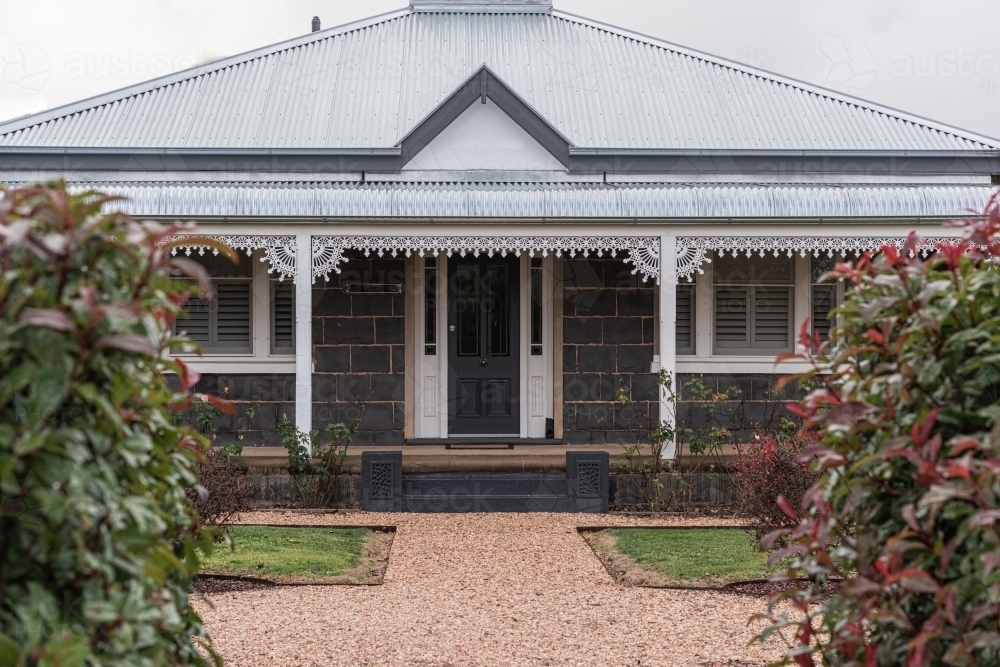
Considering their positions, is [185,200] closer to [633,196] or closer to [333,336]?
[333,336]

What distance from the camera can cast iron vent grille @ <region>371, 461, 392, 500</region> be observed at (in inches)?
Answer: 436

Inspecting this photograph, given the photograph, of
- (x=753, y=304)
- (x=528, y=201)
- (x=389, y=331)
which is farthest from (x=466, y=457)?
(x=753, y=304)

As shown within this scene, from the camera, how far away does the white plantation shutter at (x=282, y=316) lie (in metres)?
13.2

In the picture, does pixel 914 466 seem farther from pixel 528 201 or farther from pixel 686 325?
pixel 686 325

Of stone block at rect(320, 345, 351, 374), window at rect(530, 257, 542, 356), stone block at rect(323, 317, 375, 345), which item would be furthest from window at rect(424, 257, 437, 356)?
window at rect(530, 257, 542, 356)

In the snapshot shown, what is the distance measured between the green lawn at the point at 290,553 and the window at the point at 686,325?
16.5 feet

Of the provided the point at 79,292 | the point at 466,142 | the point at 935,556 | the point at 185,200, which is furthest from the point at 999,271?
the point at 466,142

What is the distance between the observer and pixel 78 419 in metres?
2.56

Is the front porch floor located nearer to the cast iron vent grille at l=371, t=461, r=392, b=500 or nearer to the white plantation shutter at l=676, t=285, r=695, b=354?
the cast iron vent grille at l=371, t=461, r=392, b=500

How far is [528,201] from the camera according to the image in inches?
458

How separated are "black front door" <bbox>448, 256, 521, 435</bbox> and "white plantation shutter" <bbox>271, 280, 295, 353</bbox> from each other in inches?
75.7

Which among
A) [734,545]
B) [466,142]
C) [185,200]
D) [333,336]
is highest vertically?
[466,142]

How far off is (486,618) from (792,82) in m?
11.6

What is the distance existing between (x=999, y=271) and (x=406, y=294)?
10.2 metres
